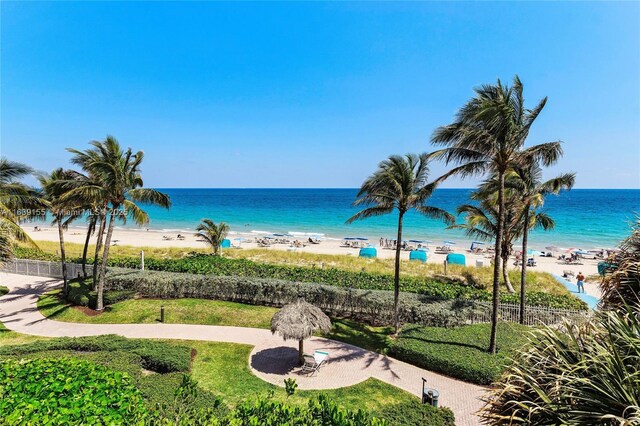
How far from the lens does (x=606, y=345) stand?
415cm

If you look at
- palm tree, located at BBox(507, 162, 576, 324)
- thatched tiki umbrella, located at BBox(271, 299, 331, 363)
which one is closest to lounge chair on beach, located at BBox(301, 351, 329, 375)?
thatched tiki umbrella, located at BBox(271, 299, 331, 363)

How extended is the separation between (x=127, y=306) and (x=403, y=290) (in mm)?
14915

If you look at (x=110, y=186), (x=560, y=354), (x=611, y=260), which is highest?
(x=110, y=186)

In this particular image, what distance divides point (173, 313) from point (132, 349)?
Result: 5414mm

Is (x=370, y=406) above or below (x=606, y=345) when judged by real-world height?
below

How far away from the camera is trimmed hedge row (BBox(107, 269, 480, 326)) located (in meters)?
14.4

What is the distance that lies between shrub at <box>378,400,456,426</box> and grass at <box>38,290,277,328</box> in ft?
29.3

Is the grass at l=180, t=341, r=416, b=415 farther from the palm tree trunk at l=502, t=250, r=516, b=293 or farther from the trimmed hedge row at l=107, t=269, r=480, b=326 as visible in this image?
the palm tree trunk at l=502, t=250, r=516, b=293

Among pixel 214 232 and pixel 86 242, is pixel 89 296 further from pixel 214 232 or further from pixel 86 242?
pixel 214 232

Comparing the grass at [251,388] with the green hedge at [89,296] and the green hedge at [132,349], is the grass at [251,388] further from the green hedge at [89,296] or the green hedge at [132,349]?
the green hedge at [89,296]

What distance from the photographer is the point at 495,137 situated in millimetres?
10984

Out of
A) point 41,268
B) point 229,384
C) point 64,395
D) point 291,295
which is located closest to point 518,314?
point 291,295

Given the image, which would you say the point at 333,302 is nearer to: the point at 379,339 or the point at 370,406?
the point at 379,339

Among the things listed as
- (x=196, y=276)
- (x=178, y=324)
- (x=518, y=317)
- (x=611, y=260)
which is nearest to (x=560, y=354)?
(x=611, y=260)
